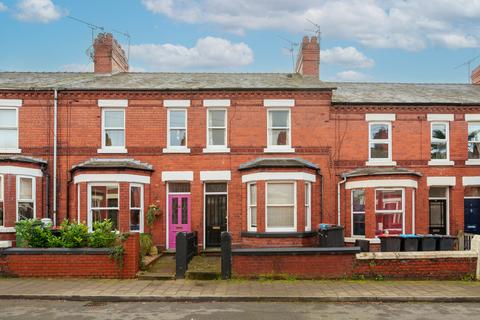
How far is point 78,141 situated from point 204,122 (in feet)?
16.7

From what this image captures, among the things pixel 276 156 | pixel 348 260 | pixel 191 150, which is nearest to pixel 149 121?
pixel 191 150

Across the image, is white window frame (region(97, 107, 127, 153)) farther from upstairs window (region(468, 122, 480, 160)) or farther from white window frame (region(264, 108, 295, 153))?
upstairs window (region(468, 122, 480, 160))

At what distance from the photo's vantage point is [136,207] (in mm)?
19453

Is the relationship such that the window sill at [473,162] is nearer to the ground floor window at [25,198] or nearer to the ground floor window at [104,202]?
the ground floor window at [104,202]

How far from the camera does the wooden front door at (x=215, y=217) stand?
2028 centimetres

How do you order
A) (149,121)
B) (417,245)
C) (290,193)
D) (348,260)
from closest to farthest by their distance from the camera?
(348,260), (417,245), (290,193), (149,121)

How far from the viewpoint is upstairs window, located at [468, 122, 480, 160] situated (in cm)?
2127

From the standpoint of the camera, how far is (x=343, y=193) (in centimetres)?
2045

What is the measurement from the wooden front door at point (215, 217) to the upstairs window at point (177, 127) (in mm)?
2470

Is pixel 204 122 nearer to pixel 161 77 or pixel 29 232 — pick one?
pixel 161 77

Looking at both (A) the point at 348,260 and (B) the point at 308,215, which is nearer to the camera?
(A) the point at 348,260

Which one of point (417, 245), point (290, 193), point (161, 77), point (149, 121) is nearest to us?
point (417, 245)

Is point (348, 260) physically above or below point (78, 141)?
below

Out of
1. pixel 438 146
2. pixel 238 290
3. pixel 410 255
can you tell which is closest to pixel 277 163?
pixel 410 255
